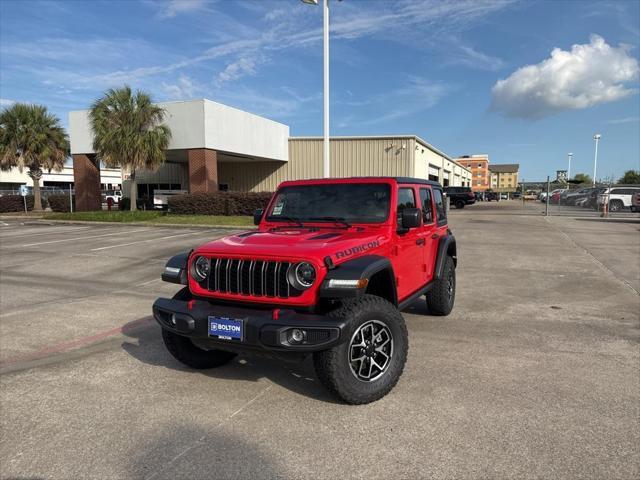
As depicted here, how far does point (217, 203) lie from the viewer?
80.4 feet

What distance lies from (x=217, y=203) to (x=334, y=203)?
67.8ft

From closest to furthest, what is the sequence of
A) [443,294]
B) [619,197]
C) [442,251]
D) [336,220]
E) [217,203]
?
[336,220]
[442,251]
[443,294]
[217,203]
[619,197]

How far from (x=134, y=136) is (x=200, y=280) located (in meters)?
21.9

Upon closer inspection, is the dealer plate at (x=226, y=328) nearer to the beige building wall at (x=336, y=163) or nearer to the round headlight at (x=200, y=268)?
the round headlight at (x=200, y=268)

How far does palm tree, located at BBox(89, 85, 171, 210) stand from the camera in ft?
75.9

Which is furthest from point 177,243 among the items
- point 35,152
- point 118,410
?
point 35,152

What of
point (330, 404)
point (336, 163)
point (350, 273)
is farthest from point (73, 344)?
point (336, 163)

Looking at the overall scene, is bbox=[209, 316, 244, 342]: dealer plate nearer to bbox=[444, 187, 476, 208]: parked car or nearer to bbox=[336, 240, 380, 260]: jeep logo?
bbox=[336, 240, 380, 260]: jeep logo

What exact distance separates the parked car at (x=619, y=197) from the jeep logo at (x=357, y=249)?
98.9 feet

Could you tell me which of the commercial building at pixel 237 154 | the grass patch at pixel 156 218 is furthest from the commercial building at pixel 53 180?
the grass patch at pixel 156 218

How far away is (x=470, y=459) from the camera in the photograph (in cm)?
279

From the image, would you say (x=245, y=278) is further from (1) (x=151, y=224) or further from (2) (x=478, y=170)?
(2) (x=478, y=170)

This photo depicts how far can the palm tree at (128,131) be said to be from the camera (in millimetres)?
23125

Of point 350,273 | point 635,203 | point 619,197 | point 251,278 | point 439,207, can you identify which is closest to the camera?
point 350,273
